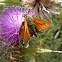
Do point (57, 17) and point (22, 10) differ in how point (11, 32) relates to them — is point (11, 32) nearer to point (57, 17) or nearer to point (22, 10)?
point (22, 10)

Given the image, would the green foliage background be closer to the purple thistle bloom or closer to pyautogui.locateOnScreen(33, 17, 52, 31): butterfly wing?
the purple thistle bloom

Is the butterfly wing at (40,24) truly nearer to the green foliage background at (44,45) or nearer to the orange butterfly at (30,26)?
the orange butterfly at (30,26)

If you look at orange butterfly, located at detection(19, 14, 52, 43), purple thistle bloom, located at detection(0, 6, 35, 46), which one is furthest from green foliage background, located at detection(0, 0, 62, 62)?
orange butterfly, located at detection(19, 14, 52, 43)

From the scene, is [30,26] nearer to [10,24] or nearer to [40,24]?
[40,24]

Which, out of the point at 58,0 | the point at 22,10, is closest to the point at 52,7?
the point at 58,0

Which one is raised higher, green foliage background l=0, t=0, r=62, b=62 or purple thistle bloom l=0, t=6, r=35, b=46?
purple thistle bloom l=0, t=6, r=35, b=46

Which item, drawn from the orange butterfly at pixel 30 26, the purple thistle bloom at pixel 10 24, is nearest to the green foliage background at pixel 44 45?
the purple thistle bloom at pixel 10 24
